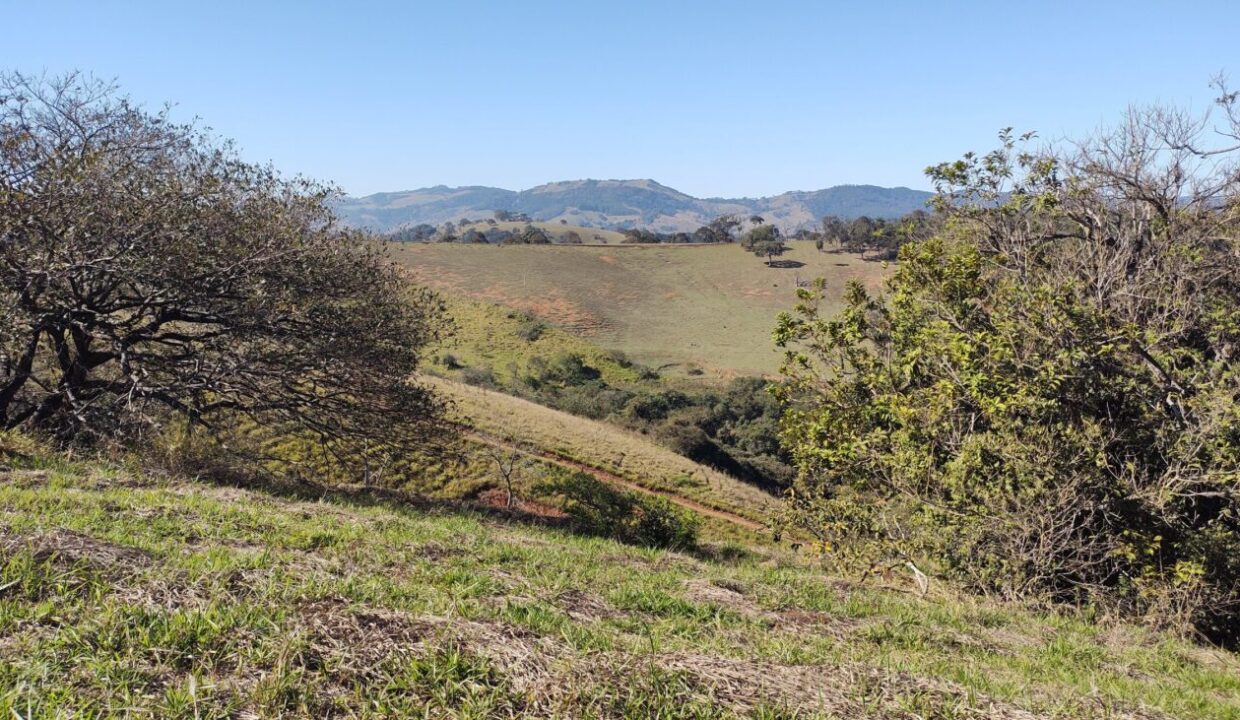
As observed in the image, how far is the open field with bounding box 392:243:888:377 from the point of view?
72500 mm

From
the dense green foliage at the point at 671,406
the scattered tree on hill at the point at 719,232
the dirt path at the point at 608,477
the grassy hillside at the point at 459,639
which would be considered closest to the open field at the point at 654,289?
the dense green foliage at the point at 671,406

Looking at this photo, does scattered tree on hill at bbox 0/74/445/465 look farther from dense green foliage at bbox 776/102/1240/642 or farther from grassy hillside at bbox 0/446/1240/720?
dense green foliage at bbox 776/102/1240/642

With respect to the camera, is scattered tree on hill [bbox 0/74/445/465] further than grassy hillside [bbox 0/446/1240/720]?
Yes

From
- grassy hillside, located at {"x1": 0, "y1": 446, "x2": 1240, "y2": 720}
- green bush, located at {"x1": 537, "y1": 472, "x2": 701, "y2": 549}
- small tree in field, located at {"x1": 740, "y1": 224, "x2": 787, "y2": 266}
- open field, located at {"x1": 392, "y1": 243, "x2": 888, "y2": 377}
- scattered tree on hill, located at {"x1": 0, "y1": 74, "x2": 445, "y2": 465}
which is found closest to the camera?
grassy hillside, located at {"x1": 0, "y1": 446, "x2": 1240, "y2": 720}

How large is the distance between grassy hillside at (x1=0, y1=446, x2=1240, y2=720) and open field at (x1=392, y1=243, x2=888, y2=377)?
55.1 metres

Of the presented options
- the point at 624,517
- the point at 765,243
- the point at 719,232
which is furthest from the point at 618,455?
the point at 719,232

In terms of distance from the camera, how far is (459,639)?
4.14 metres

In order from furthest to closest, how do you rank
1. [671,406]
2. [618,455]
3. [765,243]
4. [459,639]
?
[765,243]
[671,406]
[618,455]
[459,639]

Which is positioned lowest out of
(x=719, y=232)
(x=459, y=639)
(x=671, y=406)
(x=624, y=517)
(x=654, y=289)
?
(x=671, y=406)

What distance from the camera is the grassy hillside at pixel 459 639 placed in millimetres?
3551

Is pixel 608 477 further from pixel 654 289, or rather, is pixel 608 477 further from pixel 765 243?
pixel 765 243

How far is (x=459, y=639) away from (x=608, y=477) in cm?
2560

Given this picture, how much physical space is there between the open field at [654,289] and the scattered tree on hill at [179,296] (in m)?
47.8

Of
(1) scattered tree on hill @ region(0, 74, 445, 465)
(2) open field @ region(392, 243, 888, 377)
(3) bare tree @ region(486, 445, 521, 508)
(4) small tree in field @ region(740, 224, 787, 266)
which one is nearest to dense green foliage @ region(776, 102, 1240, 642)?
(1) scattered tree on hill @ region(0, 74, 445, 465)
